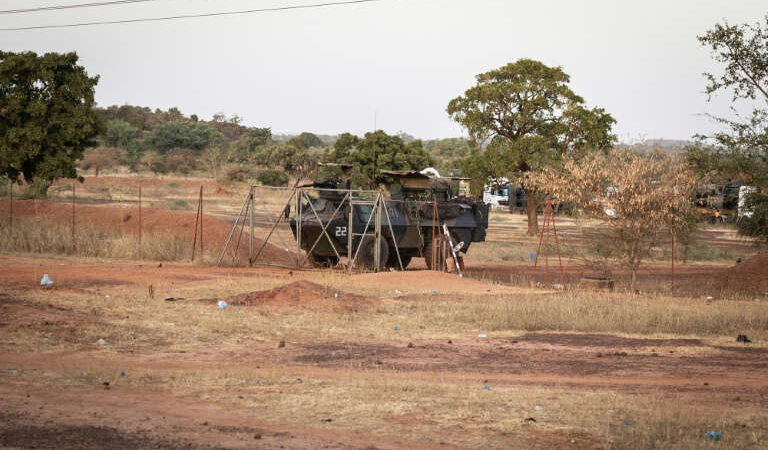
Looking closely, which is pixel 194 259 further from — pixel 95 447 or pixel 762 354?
pixel 95 447

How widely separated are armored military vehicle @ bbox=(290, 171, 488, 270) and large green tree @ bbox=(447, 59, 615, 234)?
38.2ft

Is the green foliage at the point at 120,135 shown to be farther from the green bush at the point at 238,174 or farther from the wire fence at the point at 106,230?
the wire fence at the point at 106,230

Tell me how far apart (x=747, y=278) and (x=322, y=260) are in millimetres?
11301

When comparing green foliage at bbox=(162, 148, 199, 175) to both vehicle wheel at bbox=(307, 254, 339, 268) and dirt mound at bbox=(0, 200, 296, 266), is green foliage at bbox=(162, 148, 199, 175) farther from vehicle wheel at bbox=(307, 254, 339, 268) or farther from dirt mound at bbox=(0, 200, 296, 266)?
vehicle wheel at bbox=(307, 254, 339, 268)

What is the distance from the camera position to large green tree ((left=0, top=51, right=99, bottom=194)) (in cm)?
3425

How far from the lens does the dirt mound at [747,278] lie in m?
21.9

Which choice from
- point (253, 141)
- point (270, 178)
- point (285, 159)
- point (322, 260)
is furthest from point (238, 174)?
point (322, 260)

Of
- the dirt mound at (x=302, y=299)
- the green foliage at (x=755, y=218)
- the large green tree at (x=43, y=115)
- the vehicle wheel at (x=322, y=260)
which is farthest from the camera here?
the large green tree at (x=43, y=115)

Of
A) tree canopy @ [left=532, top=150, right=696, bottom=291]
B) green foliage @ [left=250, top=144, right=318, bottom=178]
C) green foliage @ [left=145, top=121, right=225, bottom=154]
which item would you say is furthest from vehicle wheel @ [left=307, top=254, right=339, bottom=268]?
green foliage @ [left=145, top=121, right=225, bottom=154]

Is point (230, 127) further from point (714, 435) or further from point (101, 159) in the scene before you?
point (714, 435)

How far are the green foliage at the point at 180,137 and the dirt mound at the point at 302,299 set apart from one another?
252 feet

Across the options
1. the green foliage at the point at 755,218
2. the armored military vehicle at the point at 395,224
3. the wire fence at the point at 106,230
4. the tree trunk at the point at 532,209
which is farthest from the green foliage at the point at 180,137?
the green foliage at the point at 755,218

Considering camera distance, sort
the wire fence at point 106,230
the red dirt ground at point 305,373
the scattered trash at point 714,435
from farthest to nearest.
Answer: the wire fence at point 106,230
the scattered trash at point 714,435
the red dirt ground at point 305,373

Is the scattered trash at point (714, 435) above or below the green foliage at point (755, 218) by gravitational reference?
below
